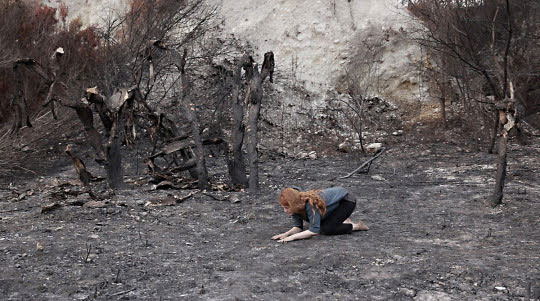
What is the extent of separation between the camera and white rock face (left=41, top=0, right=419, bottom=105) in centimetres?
1577

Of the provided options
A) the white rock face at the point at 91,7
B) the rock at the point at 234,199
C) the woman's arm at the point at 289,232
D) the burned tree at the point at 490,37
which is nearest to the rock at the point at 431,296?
the woman's arm at the point at 289,232

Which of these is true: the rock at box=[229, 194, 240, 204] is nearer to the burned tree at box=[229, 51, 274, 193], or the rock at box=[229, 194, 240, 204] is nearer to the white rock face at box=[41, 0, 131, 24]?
the burned tree at box=[229, 51, 274, 193]

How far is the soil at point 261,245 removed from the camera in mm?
4457

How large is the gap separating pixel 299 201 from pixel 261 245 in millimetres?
649

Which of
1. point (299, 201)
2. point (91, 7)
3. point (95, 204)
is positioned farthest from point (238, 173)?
point (91, 7)

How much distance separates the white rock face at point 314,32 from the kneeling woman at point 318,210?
9609 mm

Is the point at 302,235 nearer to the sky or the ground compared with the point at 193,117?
nearer to the ground

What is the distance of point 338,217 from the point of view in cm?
591

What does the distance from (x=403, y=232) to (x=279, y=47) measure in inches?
419

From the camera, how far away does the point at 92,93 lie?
8070 millimetres

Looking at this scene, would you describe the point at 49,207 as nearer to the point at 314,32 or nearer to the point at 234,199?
the point at 234,199

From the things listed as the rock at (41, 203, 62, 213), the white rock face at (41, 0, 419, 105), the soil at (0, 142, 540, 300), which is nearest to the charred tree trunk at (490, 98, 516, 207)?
the soil at (0, 142, 540, 300)

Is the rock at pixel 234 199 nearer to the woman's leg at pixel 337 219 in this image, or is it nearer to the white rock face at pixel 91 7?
the woman's leg at pixel 337 219

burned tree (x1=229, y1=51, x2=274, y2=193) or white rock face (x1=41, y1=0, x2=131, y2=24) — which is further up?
white rock face (x1=41, y1=0, x2=131, y2=24)
